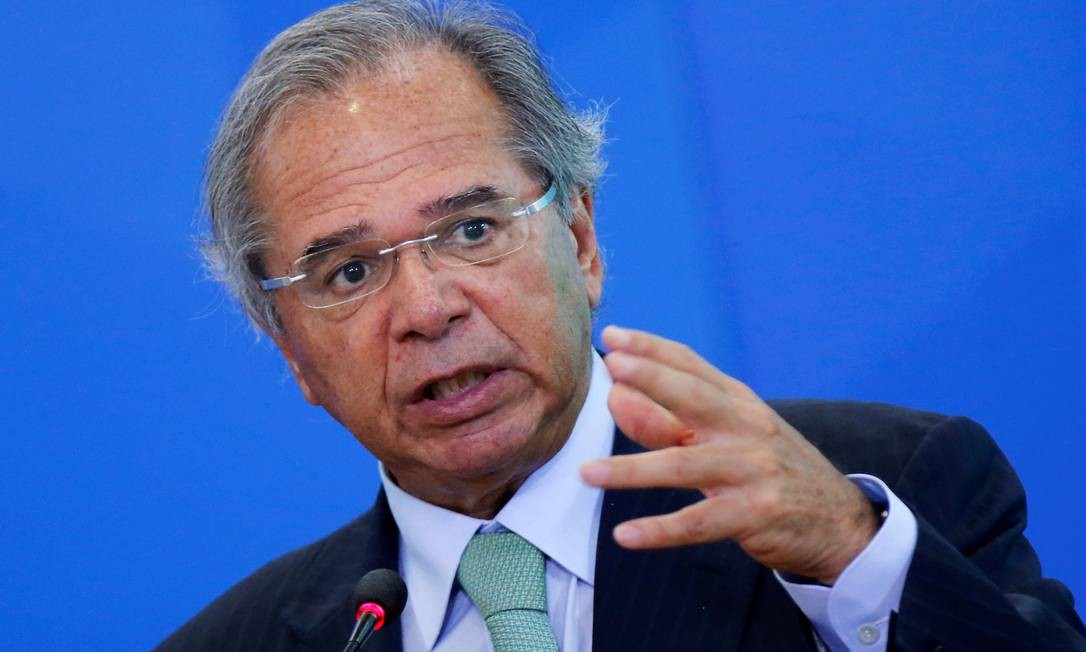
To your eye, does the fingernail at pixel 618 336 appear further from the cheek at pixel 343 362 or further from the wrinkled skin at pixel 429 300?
the cheek at pixel 343 362

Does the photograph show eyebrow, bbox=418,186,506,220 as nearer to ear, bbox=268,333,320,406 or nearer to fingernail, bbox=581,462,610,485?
ear, bbox=268,333,320,406

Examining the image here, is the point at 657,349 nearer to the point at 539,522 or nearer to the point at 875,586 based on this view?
the point at 875,586

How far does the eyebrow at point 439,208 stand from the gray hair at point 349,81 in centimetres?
11

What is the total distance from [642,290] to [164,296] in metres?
0.97

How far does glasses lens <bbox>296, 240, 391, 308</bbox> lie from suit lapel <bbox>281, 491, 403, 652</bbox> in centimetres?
40

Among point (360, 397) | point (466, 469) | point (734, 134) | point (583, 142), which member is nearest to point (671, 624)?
point (466, 469)

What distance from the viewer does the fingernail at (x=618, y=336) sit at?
144 centimetres

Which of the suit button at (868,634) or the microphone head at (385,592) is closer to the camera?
the suit button at (868,634)

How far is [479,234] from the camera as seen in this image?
2.05 metres

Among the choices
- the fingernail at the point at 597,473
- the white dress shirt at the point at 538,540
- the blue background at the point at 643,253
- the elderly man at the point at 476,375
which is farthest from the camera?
the blue background at the point at 643,253

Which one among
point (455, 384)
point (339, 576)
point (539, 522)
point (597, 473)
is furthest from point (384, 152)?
point (597, 473)

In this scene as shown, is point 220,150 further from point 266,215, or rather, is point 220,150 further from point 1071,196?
point 1071,196

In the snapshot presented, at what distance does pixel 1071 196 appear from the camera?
2.61 metres

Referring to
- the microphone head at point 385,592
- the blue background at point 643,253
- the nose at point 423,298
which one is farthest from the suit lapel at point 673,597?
the blue background at point 643,253
